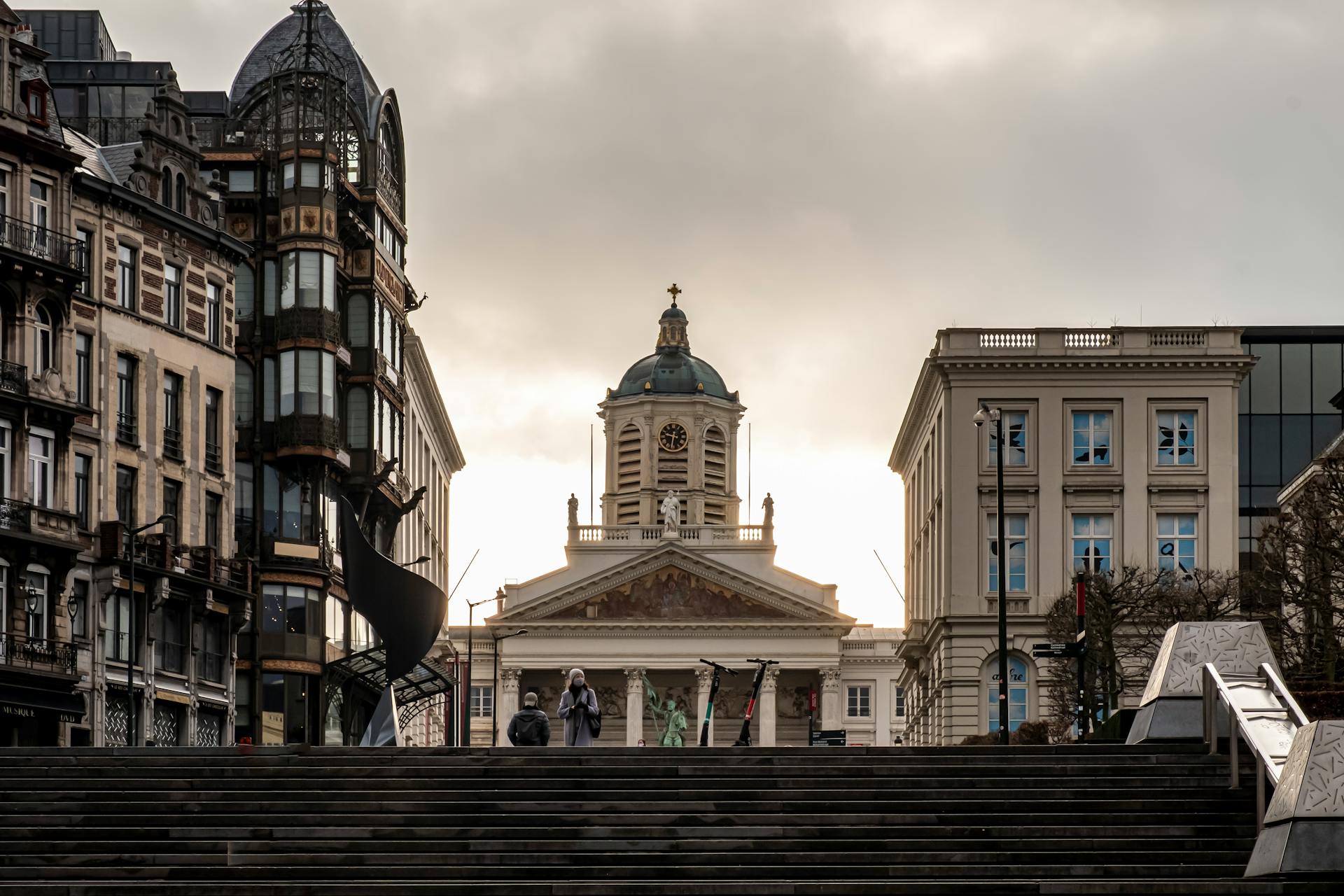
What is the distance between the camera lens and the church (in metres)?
128

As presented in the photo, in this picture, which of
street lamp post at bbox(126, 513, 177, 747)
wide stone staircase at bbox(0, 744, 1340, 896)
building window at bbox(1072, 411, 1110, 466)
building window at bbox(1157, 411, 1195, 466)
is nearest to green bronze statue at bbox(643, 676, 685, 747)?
building window at bbox(1072, 411, 1110, 466)

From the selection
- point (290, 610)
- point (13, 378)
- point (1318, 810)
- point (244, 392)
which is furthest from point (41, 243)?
point (1318, 810)

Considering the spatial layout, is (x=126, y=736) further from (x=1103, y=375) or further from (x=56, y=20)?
(x=1103, y=375)

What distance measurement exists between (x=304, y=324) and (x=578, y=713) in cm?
3477

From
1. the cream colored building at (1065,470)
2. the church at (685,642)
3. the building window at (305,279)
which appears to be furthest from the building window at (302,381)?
the church at (685,642)

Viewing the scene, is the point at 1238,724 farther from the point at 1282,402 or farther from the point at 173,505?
the point at 1282,402

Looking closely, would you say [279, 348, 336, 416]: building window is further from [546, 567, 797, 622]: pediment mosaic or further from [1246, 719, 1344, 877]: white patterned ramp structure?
[546, 567, 797, 622]: pediment mosaic

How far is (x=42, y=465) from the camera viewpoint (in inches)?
2224

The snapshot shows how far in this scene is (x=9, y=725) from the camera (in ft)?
177

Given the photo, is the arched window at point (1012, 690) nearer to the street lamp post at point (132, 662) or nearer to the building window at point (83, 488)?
the street lamp post at point (132, 662)

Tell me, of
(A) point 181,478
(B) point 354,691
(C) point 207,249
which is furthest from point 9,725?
(B) point 354,691

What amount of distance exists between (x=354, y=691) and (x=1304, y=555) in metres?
29.4

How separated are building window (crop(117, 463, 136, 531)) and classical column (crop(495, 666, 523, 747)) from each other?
68.8m

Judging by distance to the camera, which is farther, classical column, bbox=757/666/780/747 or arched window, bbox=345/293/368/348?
classical column, bbox=757/666/780/747
